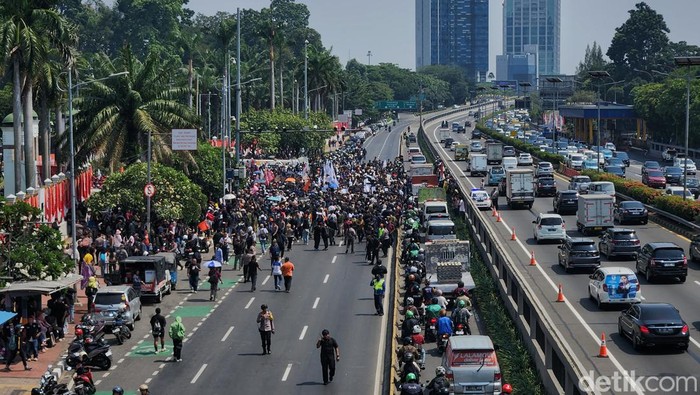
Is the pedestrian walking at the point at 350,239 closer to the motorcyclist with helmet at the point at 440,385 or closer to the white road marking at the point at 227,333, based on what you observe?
the white road marking at the point at 227,333

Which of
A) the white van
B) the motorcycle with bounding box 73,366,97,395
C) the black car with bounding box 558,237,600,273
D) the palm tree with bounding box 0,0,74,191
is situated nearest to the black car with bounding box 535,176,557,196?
the white van

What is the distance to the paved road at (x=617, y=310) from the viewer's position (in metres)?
30.1

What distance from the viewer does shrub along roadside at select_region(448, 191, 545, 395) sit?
93.9ft

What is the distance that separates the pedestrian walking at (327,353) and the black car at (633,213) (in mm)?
33515

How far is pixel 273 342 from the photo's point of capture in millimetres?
35969

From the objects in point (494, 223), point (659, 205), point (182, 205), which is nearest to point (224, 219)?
point (182, 205)

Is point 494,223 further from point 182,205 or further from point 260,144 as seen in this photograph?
point 260,144

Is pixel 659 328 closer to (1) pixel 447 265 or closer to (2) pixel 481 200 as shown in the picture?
(1) pixel 447 265

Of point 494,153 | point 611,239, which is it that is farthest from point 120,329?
point 494,153

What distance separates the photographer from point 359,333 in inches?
1455

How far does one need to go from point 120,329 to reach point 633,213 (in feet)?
106

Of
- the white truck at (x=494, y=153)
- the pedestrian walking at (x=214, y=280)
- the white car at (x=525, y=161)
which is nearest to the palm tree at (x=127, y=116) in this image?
the pedestrian walking at (x=214, y=280)

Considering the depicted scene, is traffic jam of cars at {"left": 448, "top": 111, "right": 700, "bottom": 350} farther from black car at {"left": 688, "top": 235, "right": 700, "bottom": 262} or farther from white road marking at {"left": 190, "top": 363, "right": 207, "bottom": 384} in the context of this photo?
white road marking at {"left": 190, "top": 363, "right": 207, "bottom": 384}

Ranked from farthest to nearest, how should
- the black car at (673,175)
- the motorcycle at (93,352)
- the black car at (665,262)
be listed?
the black car at (673,175) < the black car at (665,262) < the motorcycle at (93,352)
